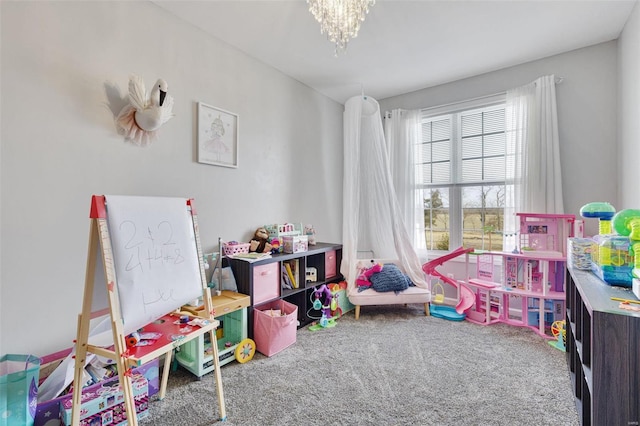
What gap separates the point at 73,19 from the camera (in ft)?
5.51

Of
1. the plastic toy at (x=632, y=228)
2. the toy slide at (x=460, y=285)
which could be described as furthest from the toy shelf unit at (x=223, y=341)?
the plastic toy at (x=632, y=228)

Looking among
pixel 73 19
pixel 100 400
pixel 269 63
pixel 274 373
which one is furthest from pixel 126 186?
pixel 269 63

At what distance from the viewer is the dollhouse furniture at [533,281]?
2625 mm

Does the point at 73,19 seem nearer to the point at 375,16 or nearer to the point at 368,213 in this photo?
the point at 375,16

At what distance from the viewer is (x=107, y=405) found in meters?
1.47

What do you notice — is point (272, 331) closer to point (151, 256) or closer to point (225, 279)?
point (225, 279)

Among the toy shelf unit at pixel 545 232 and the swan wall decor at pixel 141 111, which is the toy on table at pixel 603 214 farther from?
the swan wall decor at pixel 141 111

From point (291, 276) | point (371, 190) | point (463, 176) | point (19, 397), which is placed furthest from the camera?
point (463, 176)

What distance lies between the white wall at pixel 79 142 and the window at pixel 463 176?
2246 millimetres

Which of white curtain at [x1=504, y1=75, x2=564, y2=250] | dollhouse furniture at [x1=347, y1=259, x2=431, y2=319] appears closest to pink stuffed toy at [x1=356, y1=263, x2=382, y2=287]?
dollhouse furniture at [x1=347, y1=259, x2=431, y2=319]

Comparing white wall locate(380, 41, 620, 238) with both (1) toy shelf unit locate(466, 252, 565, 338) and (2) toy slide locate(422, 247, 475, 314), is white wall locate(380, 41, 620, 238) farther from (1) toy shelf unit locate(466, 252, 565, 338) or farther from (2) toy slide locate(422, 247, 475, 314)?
Result: (2) toy slide locate(422, 247, 475, 314)

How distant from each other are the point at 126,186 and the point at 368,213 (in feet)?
7.74

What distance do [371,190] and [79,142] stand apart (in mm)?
2587

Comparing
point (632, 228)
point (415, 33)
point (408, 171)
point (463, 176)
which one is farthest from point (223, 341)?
point (463, 176)
